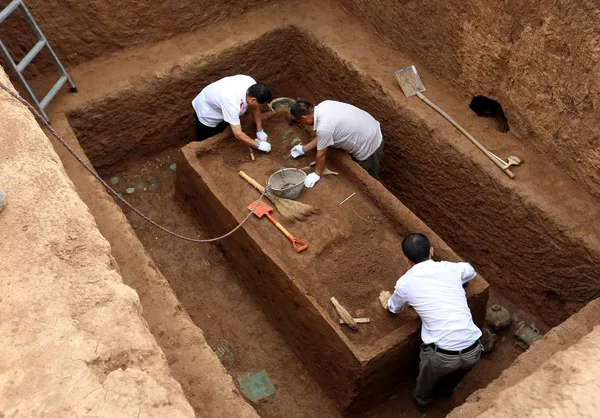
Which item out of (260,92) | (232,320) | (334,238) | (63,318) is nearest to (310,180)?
(334,238)

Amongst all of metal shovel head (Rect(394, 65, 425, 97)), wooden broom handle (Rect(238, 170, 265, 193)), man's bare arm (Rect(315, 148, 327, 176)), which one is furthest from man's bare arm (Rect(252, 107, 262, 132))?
metal shovel head (Rect(394, 65, 425, 97))

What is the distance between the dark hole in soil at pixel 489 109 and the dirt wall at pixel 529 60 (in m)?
0.13

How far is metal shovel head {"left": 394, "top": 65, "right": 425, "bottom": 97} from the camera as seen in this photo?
5715 millimetres

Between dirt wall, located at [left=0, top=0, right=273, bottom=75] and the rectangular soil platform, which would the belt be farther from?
dirt wall, located at [left=0, top=0, right=273, bottom=75]

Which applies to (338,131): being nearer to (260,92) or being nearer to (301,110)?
(301,110)

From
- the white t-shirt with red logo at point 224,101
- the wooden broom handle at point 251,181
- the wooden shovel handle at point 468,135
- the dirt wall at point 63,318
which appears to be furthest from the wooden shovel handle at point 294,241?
the dirt wall at point 63,318

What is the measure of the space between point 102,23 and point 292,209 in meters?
2.73

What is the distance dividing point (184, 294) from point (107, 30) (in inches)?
109

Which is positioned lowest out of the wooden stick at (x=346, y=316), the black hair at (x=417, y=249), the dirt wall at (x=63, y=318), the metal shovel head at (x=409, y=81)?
the wooden stick at (x=346, y=316)

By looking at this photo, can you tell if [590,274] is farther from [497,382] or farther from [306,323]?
[306,323]

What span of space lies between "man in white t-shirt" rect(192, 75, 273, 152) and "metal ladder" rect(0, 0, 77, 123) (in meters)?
1.24

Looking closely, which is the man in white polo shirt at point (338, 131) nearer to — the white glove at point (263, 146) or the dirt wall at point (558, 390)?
the white glove at point (263, 146)

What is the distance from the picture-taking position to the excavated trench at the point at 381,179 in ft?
16.2

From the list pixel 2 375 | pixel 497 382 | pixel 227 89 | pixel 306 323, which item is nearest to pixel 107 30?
pixel 227 89
